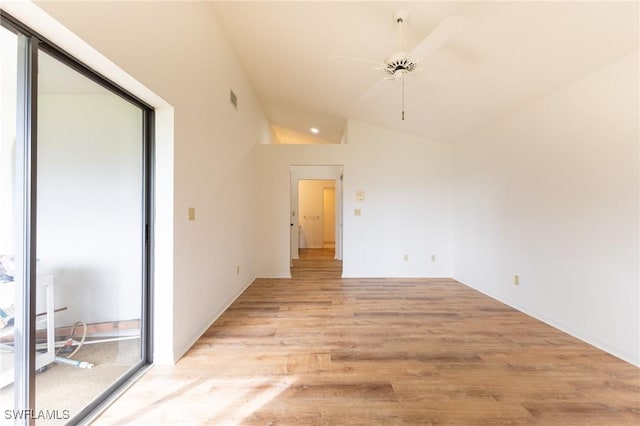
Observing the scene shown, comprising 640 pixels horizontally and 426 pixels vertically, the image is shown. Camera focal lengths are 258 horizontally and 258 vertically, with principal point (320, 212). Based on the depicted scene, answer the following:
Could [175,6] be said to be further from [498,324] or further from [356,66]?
[498,324]

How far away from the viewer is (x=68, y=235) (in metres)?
1.47

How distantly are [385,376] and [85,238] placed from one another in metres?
2.17

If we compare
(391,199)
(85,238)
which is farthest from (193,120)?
(391,199)

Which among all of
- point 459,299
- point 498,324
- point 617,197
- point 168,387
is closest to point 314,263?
point 459,299

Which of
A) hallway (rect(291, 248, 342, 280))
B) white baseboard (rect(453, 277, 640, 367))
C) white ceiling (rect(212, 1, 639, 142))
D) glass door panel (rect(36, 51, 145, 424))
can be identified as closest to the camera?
glass door panel (rect(36, 51, 145, 424))

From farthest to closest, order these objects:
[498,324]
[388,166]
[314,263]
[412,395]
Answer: [314,263] < [388,166] < [498,324] < [412,395]

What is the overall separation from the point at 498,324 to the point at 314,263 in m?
3.97

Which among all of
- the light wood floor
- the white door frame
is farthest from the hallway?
the light wood floor

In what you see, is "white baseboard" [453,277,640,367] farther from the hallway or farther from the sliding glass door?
the sliding glass door

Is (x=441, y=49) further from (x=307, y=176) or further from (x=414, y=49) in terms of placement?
(x=307, y=176)

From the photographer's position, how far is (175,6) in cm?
196

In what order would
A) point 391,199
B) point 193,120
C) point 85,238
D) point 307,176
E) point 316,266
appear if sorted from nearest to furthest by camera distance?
point 85,238, point 193,120, point 391,199, point 316,266, point 307,176

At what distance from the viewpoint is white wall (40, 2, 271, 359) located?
1466 mm

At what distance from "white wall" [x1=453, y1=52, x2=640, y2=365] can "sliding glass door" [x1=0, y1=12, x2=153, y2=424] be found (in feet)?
12.3
